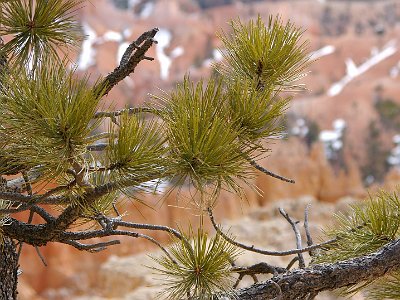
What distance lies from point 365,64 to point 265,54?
25143 millimetres

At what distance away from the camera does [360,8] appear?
96.9 ft

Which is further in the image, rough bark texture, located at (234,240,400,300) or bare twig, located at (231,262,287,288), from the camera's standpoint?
bare twig, located at (231,262,287,288)

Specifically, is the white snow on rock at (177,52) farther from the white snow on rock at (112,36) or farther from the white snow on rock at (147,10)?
the white snow on rock at (147,10)

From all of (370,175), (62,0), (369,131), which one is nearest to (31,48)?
(62,0)

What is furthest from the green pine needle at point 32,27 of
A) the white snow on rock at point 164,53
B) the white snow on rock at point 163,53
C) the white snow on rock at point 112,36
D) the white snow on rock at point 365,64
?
the white snow on rock at point 365,64

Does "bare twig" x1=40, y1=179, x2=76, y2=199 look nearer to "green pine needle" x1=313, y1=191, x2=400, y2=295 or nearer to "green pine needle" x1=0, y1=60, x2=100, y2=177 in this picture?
"green pine needle" x1=0, y1=60, x2=100, y2=177

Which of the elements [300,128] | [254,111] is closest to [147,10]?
[300,128]

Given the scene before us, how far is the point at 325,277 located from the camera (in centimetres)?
162

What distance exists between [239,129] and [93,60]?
2132 centimetres

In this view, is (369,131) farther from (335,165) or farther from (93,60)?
(93,60)

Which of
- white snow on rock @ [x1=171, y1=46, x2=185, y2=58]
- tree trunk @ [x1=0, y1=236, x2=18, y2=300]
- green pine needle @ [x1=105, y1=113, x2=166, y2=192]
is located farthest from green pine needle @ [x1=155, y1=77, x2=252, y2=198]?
white snow on rock @ [x1=171, y1=46, x2=185, y2=58]

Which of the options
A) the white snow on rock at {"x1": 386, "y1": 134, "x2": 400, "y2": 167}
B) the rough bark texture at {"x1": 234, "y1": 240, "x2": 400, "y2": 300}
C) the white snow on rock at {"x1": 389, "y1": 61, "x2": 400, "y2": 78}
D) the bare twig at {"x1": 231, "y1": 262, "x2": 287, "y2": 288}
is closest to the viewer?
the rough bark texture at {"x1": 234, "y1": 240, "x2": 400, "y2": 300}

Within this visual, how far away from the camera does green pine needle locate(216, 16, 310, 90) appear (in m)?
1.60

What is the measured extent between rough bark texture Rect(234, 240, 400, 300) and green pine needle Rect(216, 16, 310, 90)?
45 centimetres
